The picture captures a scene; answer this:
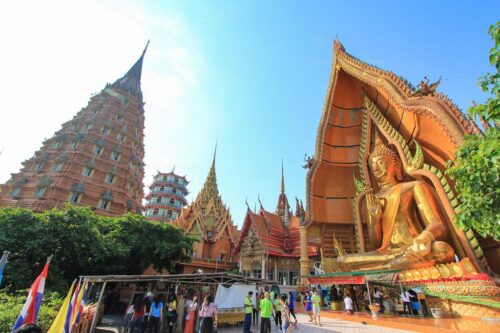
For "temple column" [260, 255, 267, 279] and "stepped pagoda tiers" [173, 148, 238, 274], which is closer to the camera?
"temple column" [260, 255, 267, 279]

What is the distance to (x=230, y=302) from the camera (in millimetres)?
9086

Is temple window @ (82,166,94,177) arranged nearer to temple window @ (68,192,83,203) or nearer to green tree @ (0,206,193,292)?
temple window @ (68,192,83,203)

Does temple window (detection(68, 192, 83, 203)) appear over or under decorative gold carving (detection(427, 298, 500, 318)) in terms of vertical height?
over

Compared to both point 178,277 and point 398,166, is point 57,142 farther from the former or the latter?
point 398,166

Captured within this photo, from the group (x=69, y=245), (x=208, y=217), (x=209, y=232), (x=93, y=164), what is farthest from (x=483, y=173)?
(x=93, y=164)

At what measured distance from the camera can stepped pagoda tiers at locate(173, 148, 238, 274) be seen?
977 inches

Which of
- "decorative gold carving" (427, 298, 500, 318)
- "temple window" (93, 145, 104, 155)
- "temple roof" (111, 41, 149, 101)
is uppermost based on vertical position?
"temple roof" (111, 41, 149, 101)

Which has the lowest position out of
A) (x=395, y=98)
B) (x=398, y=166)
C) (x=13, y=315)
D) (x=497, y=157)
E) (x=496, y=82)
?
(x=13, y=315)

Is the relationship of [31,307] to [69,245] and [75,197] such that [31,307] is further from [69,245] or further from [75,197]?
[75,197]

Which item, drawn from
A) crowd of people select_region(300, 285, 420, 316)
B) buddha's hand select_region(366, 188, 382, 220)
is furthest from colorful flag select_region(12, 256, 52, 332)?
buddha's hand select_region(366, 188, 382, 220)

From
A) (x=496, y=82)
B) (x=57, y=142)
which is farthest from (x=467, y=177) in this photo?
(x=57, y=142)

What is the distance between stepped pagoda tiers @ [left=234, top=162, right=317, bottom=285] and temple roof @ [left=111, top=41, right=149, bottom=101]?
24171mm

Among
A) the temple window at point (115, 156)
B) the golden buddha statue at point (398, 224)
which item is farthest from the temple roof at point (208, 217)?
the golden buddha statue at point (398, 224)

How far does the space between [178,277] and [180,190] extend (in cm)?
4370
